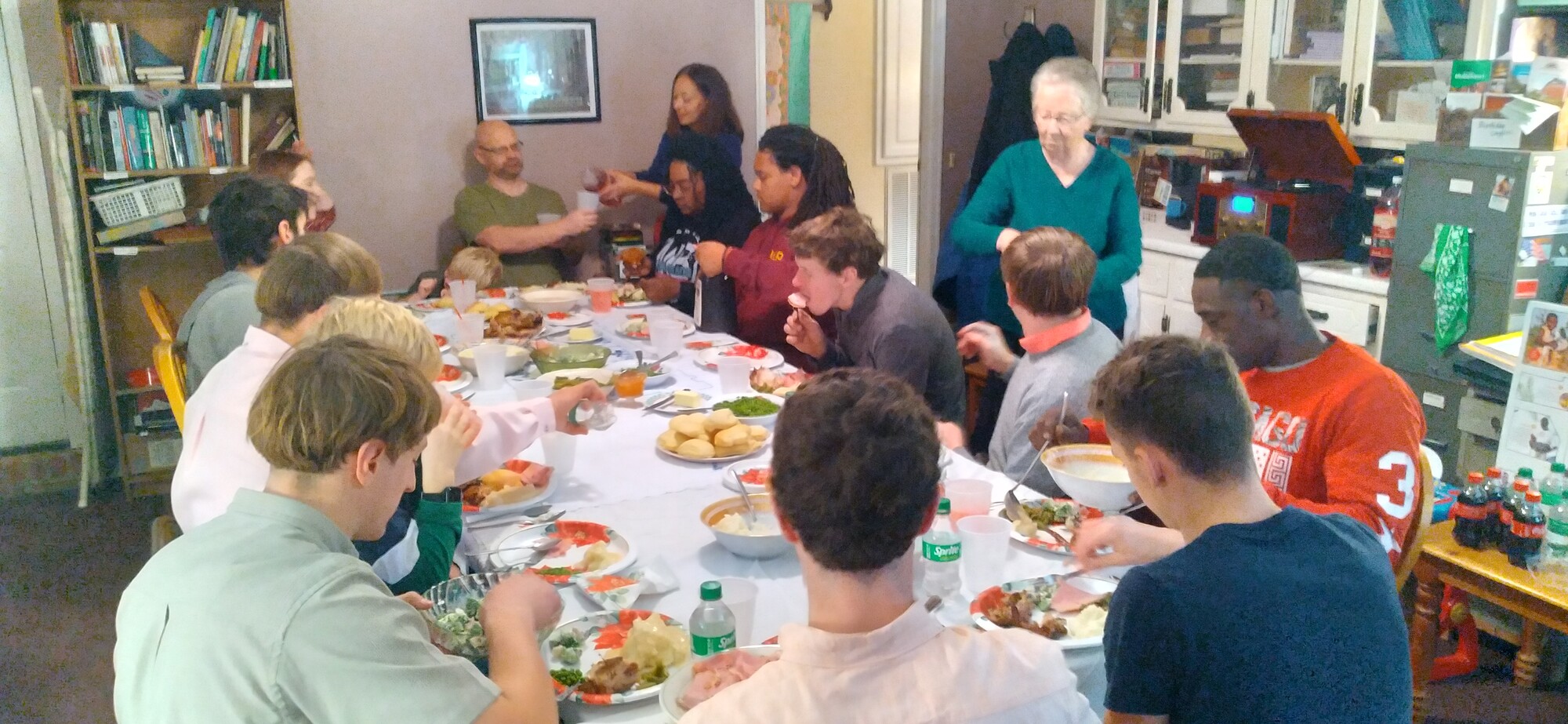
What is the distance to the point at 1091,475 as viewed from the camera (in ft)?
6.73

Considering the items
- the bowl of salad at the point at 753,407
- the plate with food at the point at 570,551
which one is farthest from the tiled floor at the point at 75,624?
the bowl of salad at the point at 753,407

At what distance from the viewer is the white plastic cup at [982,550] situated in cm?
169

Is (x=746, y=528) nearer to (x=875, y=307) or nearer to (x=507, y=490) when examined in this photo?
(x=507, y=490)

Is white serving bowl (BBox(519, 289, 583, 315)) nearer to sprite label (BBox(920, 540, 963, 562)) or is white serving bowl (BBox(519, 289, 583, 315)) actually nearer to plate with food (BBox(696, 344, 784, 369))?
plate with food (BBox(696, 344, 784, 369))

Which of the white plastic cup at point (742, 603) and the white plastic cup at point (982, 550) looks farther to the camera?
the white plastic cup at point (982, 550)

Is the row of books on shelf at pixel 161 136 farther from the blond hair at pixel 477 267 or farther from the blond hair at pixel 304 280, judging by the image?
the blond hair at pixel 304 280

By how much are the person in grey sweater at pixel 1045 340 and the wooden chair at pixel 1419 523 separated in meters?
0.64

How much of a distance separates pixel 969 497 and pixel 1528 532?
55.9 inches

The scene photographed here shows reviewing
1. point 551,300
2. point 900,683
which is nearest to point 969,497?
point 900,683

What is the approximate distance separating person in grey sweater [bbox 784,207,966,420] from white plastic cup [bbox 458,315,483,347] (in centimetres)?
98

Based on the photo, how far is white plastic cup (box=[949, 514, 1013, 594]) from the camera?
169 cm

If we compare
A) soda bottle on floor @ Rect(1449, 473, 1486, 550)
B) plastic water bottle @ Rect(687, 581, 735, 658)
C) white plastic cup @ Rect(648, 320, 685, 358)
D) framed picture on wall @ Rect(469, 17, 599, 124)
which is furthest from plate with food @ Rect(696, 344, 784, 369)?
framed picture on wall @ Rect(469, 17, 599, 124)

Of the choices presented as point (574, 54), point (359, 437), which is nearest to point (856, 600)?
point (359, 437)

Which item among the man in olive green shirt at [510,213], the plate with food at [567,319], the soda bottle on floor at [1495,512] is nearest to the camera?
the soda bottle on floor at [1495,512]
